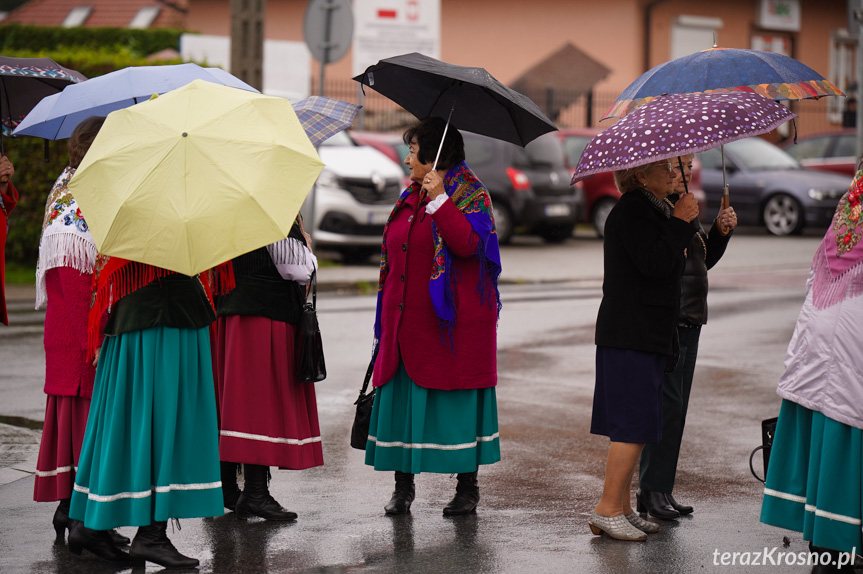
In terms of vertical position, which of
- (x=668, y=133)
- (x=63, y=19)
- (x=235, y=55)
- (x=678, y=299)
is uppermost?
(x=63, y=19)

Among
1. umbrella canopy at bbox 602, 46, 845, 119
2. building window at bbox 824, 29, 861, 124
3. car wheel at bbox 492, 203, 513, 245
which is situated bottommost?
car wheel at bbox 492, 203, 513, 245

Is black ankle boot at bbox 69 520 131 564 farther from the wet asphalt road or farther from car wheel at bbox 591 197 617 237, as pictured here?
car wheel at bbox 591 197 617 237

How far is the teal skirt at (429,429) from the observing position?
5.83 m

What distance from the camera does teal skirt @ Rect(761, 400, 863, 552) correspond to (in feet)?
15.6

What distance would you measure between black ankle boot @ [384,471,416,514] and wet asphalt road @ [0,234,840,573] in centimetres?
6

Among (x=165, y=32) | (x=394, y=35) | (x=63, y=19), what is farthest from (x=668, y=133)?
(x=63, y=19)

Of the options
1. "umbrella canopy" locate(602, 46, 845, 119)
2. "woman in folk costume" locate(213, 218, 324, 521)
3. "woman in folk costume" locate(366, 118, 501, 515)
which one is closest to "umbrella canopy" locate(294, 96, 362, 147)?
"woman in folk costume" locate(366, 118, 501, 515)

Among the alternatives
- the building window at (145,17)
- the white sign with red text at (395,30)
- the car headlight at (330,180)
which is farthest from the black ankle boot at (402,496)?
the building window at (145,17)

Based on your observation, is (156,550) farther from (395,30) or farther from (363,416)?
(395,30)

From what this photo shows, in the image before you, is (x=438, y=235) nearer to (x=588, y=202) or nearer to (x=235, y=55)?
(x=235, y=55)

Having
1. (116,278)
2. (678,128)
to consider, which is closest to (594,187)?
(678,128)

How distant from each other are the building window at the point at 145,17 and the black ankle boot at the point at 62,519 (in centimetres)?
3639

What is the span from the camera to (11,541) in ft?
17.6

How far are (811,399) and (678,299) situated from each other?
31.7 inches
